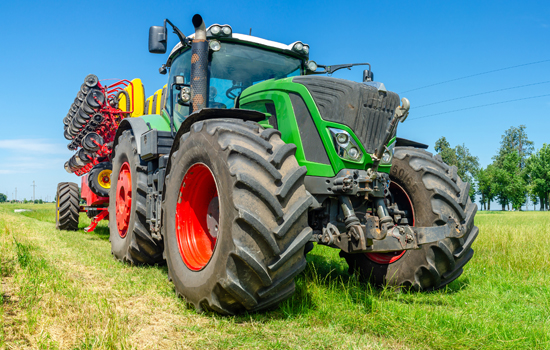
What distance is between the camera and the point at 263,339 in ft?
9.16

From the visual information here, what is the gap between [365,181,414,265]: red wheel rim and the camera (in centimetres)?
442

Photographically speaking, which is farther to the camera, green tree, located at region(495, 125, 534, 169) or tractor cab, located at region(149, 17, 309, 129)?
green tree, located at region(495, 125, 534, 169)

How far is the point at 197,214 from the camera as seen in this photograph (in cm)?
400

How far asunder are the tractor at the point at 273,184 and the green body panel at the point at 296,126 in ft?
0.04

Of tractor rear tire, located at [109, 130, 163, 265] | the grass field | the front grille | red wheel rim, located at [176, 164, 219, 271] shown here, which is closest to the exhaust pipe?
red wheel rim, located at [176, 164, 219, 271]

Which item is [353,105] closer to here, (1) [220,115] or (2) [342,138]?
(2) [342,138]

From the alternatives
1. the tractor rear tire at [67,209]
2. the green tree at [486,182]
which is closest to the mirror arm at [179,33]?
the tractor rear tire at [67,209]

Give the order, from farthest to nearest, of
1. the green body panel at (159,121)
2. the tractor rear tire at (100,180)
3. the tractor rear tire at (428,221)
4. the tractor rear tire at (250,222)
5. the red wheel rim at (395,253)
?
1. the tractor rear tire at (100,180)
2. the green body panel at (159,121)
3. the red wheel rim at (395,253)
4. the tractor rear tire at (428,221)
5. the tractor rear tire at (250,222)

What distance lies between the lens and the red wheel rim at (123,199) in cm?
570

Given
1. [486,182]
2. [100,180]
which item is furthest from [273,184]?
[486,182]

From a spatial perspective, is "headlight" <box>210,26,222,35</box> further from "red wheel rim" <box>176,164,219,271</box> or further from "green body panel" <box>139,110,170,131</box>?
"red wheel rim" <box>176,164,219,271</box>

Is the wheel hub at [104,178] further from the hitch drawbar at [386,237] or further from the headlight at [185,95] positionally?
the hitch drawbar at [386,237]

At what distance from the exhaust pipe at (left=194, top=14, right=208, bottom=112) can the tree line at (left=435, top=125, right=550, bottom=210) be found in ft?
171

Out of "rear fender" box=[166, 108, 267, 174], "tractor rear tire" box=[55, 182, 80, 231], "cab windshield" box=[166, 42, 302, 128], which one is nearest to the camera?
"rear fender" box=[166, 108, 267, 174]
